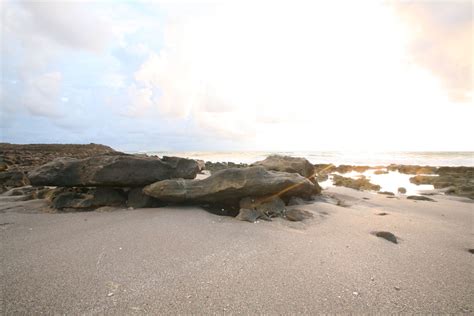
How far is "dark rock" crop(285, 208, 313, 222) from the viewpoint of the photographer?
6281mm

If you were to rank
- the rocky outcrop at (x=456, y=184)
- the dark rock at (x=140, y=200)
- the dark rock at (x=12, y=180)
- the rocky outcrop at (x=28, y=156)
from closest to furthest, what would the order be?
the dark rock at (x=140, y=200) < the dark rock at (x=12, y=180) < the rocky outcrop at (x=456, y=184) < the rocky outcrop at (x=28, y=156)

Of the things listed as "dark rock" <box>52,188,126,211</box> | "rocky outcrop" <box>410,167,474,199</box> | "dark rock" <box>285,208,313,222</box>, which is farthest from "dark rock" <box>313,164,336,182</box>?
"dark rock" <box>52,188,126,211</box>

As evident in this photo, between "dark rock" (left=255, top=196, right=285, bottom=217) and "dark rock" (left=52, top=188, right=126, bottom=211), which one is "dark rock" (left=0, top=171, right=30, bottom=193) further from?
"dark rock" (left=255, top=196, right=285, bottom=217)

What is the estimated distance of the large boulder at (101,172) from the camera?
6.83 m

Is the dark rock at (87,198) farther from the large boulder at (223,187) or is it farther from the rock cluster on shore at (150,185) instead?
the large boulder at (223,187)

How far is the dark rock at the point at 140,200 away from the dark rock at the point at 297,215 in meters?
3.49

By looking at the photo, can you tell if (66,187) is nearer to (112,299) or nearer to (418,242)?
(112,299)

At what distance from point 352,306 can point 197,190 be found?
4.70 m

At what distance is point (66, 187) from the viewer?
7605 mm

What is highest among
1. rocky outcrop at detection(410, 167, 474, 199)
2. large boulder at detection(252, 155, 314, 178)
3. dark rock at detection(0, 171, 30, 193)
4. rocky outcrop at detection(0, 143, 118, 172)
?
rocky outcrop at detection(0, 143, 118, 172)

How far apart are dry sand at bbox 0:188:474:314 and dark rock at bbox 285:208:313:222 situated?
0.26m

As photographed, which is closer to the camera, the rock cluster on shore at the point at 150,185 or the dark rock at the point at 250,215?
the dark rock at the point at 250,215

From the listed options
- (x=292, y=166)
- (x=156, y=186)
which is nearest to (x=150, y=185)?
(x=156, y=186)

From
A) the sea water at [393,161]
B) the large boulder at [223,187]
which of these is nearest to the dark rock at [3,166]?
the large boulder at [223,187]
